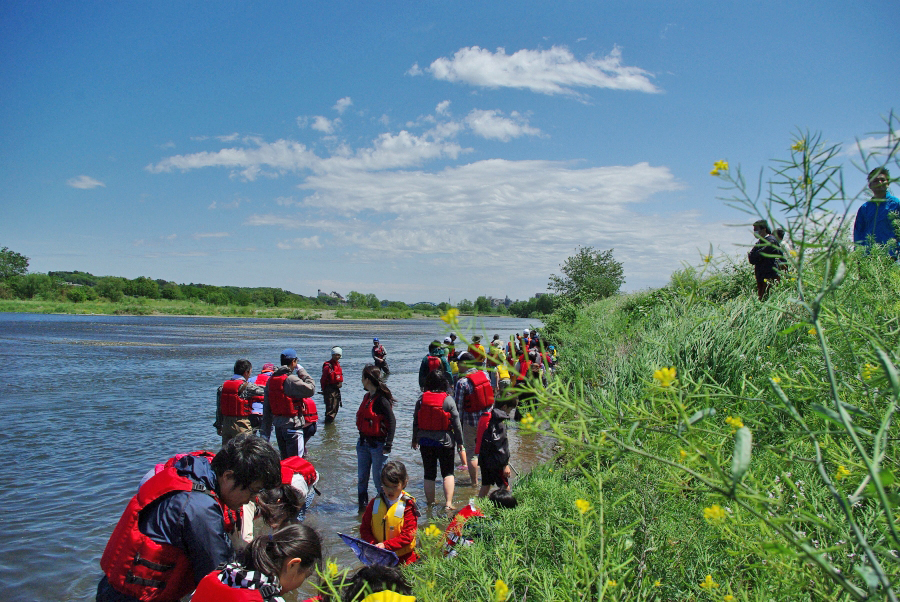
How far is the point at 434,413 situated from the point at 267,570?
3.72 metres

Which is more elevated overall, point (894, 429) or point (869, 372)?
point (869, 372)

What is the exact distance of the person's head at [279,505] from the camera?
442cm

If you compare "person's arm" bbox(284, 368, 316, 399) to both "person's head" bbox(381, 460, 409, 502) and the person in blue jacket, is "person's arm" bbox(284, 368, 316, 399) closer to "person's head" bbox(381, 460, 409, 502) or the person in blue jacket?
"person's head" bbox(381, 460, 409, 502)

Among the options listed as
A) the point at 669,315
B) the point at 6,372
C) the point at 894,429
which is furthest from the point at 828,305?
the point at 6,372

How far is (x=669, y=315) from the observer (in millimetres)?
6477

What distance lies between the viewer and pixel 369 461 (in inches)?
257

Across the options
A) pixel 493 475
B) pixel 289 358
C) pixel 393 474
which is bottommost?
pixel 493 475

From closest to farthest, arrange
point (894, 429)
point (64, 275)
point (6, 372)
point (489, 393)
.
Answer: point (894, 429), point (489, 393), point (6, 372), point (64, 275)

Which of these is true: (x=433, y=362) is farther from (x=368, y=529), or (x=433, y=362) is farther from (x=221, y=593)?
(x=221, y=593)

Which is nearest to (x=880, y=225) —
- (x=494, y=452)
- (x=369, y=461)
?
(x=494, y=452)

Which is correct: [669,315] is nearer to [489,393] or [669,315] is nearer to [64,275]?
[489,393]

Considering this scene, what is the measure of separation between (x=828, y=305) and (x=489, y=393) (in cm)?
549

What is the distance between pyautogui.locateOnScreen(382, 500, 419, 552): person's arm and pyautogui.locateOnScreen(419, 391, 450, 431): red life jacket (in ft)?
5.73

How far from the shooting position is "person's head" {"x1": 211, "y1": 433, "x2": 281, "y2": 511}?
3.02 m
